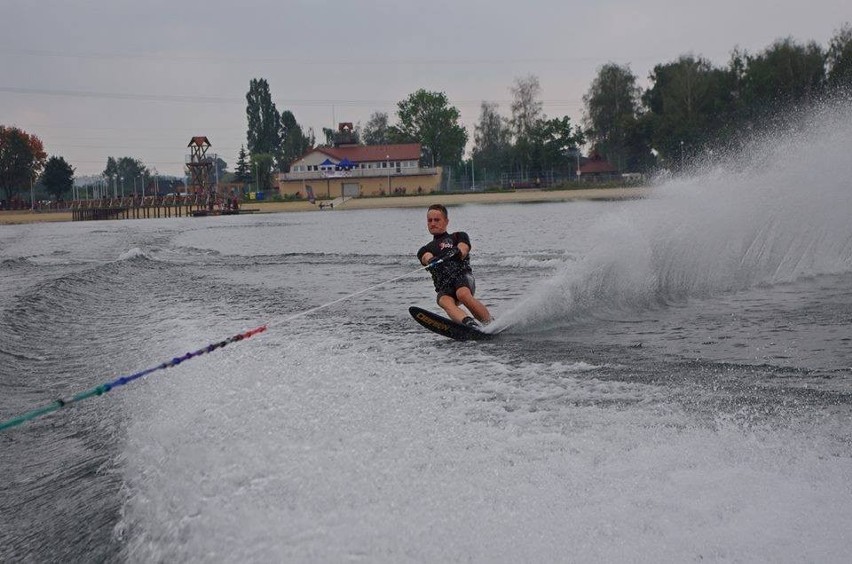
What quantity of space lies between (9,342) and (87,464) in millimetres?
4508

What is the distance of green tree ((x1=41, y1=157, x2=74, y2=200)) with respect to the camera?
106 m

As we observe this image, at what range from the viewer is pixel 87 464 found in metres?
4.42

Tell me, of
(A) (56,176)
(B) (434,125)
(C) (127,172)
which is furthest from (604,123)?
(C) (127,172)

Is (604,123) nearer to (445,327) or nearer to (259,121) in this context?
(259,121)

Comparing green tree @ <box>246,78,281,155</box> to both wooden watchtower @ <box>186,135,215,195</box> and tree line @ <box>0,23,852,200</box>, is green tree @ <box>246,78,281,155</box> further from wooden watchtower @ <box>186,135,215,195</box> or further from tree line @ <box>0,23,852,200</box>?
wooden watchtower @ <box>186,135,215,195</box>

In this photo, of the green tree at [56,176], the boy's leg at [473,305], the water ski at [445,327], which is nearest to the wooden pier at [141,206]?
the green tree at [56,176]

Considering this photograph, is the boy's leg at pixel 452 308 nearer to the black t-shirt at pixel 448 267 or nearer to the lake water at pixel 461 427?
the black t-shirt at pixel 448 267

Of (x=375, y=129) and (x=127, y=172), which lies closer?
(x=375, y=129)

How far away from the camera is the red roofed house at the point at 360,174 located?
9762 cm

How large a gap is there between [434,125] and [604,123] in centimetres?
2379

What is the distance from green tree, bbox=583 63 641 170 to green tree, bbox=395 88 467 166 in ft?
64.8

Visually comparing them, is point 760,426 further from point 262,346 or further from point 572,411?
point 262,346

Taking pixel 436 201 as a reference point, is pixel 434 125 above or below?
above

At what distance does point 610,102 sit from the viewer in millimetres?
92875
